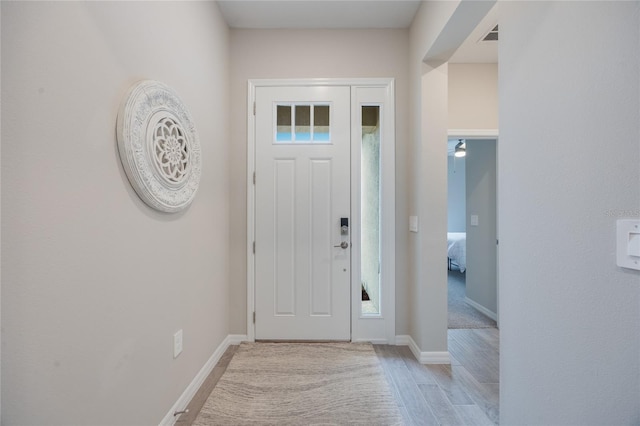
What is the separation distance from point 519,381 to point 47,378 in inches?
67.0

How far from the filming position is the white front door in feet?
8.10

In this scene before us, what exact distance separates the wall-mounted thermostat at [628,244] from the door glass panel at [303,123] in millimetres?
2113

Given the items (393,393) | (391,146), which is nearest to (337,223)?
(391,146)

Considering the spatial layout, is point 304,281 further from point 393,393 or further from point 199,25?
point 199,25

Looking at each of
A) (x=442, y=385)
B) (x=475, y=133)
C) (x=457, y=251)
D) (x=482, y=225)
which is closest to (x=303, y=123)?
(x=475, y=133)

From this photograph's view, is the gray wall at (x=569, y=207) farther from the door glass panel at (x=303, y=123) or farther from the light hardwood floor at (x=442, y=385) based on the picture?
the door glass panel at (x=303, y=123)

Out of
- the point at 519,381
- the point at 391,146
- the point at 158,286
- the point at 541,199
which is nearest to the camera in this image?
the point at 541,199

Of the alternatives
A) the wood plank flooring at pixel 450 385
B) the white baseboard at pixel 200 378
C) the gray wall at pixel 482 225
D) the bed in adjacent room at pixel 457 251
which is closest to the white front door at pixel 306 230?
the white baseboard at pixel 200 378

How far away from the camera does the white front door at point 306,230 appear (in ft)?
8.10

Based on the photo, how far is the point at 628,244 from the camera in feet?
2.30

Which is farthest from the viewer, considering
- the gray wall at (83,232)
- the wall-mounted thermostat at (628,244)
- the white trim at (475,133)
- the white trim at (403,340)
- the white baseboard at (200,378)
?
the white trim at (475,133)

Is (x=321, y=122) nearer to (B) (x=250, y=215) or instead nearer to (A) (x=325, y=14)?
(A) (x=325, y=14)

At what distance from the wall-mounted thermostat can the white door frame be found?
1.72m

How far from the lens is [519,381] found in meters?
1.09
